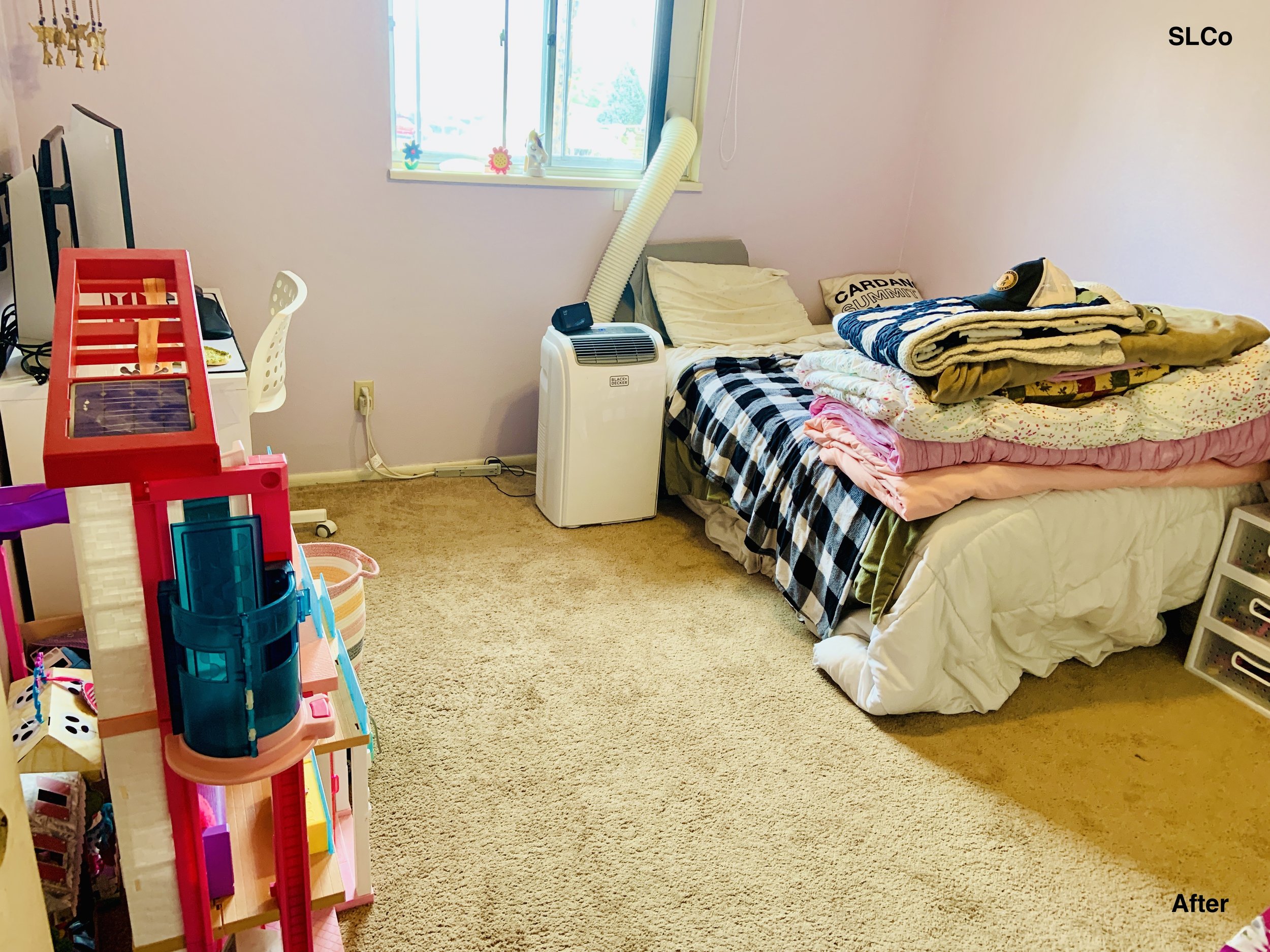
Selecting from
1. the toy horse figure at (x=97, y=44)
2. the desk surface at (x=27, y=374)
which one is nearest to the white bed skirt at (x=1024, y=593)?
the desk surface at (x=27, y=374)

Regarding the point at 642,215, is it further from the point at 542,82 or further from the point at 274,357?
the point at 274,357

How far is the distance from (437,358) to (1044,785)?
7.30 feet

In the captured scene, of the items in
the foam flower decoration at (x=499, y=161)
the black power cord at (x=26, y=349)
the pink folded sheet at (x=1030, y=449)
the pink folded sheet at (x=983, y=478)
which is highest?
the foam flower decoration at (x=499, y=161)

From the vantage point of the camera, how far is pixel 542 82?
311cm

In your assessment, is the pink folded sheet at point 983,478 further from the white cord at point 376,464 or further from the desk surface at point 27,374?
the white cord at point 376,464

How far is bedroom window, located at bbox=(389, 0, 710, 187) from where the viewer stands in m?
2.96

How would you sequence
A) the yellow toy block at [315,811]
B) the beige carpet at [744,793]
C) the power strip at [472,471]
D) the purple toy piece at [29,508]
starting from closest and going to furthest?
1. the purple toy piece at [29,508]
2. the yellow toy block at [315,811]
3. the beige carpet at [744,793]
4. the power strip at [472,471]

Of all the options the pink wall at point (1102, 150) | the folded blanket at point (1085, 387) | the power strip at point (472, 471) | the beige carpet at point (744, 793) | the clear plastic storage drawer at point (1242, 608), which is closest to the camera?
the beige carpet at point (744, 793)

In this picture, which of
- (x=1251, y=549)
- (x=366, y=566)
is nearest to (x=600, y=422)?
(x=366, y=566)

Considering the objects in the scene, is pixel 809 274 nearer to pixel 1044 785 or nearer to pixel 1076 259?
pixel 1076 259

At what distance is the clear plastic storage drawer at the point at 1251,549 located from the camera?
2238 mm

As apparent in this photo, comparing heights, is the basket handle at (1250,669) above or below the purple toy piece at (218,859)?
below

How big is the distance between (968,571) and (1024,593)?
197 millimetres

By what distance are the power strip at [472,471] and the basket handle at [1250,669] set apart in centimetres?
228
